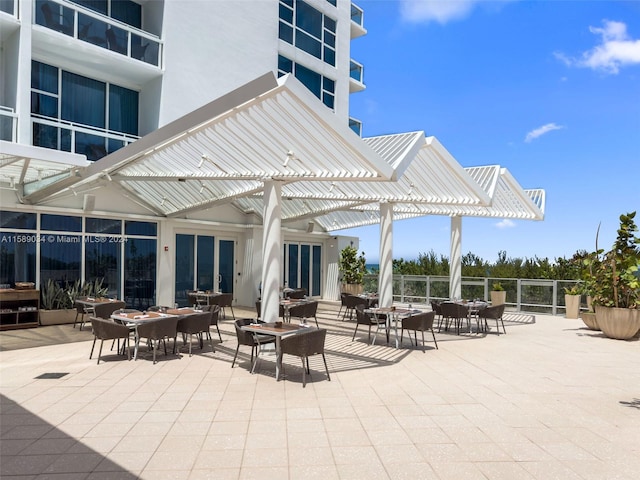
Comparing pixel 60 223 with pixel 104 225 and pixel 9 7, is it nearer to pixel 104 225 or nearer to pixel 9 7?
pixel 104 225

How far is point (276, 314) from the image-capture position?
8.45 metres

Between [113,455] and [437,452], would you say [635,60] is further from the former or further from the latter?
[113,455]

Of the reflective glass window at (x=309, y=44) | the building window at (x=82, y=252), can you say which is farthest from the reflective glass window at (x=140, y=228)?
the reflective glass window at (x=309, y=44)

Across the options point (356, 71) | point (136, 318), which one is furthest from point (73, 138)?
point (356, 71)

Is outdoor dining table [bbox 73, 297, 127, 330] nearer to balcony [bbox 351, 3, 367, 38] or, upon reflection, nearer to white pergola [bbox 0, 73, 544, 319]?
white pergola [bbox 0, 73, 544, 319]

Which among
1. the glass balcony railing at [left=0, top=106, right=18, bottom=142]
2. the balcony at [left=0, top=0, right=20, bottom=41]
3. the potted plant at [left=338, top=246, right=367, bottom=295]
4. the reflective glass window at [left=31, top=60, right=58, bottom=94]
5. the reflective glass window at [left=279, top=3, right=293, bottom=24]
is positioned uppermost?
the reflective glass window at [left=279, top=3, right=293, bottom=24]

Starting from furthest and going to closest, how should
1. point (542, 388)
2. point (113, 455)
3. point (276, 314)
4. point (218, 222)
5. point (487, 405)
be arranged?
1. point (218, 222)
2. point (276, 314)
3. point (542, 388)
4. point (487, 405)
5. point (113, 455)

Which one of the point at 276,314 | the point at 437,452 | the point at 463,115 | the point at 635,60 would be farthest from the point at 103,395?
the point at 463,115

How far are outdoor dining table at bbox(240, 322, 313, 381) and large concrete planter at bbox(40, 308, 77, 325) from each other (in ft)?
20.6

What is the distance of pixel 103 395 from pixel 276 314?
3163 mm

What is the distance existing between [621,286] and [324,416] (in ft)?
31.0

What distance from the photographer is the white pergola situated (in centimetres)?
654

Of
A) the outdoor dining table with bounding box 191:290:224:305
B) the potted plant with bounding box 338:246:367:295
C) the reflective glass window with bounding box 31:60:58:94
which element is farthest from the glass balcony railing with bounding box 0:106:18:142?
the potted plant with bounding box 338:246:367:295

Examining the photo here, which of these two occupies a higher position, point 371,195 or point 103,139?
point 103,139
